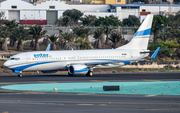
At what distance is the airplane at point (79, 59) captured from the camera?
156 ft

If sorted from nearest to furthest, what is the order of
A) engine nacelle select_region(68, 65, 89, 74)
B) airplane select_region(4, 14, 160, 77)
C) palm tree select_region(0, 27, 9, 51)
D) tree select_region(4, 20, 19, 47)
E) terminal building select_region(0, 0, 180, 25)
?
airplane select_region(4, 14, 160, 77) < engine nacelle select_region(68, 65, 89, 74) < palm tree select_region(0, 27, 9, 51) < tree select_region(4, 20, 19, 47) < terminal building select_region(0, 0, 180, 25)

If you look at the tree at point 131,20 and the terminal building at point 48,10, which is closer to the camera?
the terminal building at point 48,10

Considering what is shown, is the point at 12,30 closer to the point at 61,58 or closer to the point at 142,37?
the point at 142,37

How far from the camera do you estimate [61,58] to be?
1961 inches

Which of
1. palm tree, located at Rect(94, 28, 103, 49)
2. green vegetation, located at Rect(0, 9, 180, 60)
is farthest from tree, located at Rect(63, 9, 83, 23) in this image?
palm tree, located at Rect(94, 28, 103, 49)

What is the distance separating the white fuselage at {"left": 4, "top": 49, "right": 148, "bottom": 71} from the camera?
4747 cm

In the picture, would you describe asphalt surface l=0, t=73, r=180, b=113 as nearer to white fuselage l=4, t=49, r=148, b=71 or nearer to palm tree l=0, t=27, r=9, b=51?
white fuselage l=4, t=49, r=148, b=71

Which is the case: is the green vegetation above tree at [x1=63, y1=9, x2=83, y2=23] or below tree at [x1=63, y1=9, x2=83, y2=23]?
below

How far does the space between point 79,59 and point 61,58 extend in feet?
9.09

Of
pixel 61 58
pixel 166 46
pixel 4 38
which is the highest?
Result: pixel 4 38

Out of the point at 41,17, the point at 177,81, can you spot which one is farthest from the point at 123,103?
the point at 41,17

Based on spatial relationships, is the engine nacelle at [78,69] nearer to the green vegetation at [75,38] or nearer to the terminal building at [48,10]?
the green vegetation at [75,38]

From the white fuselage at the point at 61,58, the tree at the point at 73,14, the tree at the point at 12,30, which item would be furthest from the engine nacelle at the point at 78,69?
the tree at the point at 73,14

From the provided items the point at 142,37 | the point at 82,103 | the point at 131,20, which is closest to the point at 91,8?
the point at 131,20
